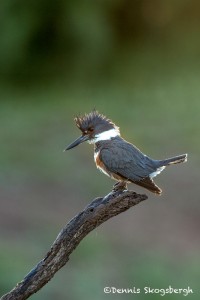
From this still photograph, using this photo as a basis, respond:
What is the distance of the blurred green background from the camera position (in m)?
11.1

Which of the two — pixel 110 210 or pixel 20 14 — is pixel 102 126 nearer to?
pixel 110 210

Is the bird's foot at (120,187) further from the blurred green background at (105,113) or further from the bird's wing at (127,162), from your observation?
the blurred green background at (105,113)

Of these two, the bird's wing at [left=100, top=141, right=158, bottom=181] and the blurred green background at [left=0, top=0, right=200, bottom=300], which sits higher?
the blurred green background at [left=0, top=0, right=200, bottom=300]

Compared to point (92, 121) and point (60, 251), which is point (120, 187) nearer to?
point (92, 121)

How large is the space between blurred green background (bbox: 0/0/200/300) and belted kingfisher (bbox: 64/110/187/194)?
3.82 metres

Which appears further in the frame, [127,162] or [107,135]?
[107,135]

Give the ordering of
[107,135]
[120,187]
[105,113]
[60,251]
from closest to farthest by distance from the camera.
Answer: [60,251] → [120,187] → [107,135] → [105,113]

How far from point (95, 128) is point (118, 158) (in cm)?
40

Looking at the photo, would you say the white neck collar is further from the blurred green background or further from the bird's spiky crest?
the blurred green background

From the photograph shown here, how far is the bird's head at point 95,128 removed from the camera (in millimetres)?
6527

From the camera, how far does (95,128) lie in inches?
258

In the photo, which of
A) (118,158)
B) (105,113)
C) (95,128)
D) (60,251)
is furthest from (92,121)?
(105,113)

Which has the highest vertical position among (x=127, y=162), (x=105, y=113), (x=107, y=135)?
(x=105, y=113)

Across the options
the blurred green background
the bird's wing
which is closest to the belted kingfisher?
the bird's wing
